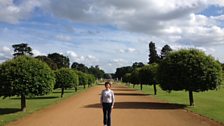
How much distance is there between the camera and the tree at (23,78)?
2458 centimetres

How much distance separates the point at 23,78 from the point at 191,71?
38.1 ft

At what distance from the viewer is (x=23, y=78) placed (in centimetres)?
2483

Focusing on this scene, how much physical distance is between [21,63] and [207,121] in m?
13.1

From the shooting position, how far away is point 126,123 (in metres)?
17.5

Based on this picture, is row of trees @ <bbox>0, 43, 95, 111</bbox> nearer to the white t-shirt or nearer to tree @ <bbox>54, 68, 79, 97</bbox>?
the white t-shirt

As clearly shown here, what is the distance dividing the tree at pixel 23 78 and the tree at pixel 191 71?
8.87 meters

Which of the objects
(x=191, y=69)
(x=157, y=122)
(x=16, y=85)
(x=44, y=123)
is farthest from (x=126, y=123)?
(x=191, y=69)

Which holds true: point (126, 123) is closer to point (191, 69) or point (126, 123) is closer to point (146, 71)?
point (191, 69)

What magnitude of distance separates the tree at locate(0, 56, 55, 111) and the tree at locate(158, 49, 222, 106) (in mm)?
8867

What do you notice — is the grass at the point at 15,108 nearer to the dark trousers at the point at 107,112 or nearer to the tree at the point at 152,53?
the dark trousers at the point at 107,112

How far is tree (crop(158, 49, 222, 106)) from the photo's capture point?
1078 inches

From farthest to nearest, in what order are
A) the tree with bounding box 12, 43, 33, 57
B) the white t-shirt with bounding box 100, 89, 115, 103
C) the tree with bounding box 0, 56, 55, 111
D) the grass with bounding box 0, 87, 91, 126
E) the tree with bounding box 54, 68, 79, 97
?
the tree with bounding box 12, 43, 33, 57, the tree with bounding box 54, 68, 79, 97, the tree with bounding box 0, 56, 55, 111, the grass with bounding box 0, 87, 91, 126, the white t-shirt with bounding box 100, 89, 115, 103

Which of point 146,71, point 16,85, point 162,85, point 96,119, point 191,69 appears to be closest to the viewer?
point 96,119

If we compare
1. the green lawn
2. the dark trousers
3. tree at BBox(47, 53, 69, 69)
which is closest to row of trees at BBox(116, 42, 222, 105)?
the green lawn
